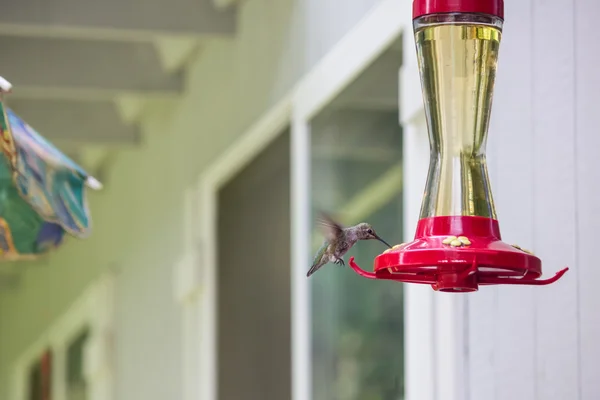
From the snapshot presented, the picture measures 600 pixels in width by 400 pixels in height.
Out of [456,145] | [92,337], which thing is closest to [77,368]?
[92,337]

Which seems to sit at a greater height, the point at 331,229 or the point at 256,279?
the point at 256,279

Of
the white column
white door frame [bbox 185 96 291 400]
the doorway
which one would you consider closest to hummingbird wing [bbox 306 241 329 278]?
the white column

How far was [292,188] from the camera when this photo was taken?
4125mm

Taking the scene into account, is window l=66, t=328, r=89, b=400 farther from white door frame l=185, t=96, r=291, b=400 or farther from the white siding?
the white siding

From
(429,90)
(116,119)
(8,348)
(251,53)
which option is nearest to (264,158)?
(251,53)

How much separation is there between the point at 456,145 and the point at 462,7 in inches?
7.9

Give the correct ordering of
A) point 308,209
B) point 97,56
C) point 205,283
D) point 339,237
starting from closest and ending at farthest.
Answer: point 339,237, point 308,209, point 205,283, point 97,56

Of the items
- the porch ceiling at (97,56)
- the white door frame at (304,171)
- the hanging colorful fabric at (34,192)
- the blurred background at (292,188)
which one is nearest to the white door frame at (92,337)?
the blurred background at (292,188)

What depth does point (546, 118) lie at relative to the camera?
8.18 ft

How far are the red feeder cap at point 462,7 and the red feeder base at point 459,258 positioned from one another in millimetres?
304

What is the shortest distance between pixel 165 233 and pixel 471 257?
4.55 metres

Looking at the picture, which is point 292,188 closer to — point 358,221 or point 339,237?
point 358,221

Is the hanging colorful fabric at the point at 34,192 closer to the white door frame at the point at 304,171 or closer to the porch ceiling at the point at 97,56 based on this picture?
the white door frame at the point at 304,171

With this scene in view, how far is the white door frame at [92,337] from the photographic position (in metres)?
7.29
